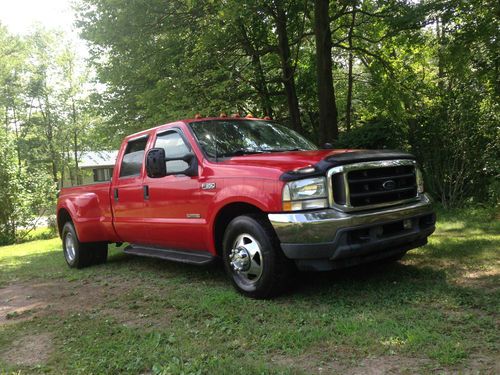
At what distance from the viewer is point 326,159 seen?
13.6 feet

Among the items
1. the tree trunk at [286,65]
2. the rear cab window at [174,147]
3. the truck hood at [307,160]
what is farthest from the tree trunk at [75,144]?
the truck hood at [307,160]

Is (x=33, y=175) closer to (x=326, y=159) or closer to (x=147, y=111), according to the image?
(x=147, y=111)

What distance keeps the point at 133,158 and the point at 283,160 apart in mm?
2801

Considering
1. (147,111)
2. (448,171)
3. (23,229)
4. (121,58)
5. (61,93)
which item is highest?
(61,93)

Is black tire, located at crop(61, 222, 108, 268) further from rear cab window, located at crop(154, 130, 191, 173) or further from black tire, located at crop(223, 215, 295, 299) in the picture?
black tire, located at crop(223, 215, 295, 299)

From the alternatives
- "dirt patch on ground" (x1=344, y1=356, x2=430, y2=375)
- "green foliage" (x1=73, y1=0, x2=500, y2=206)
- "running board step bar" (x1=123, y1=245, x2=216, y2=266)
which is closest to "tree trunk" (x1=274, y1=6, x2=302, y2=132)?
"green foliage" (x1=73, y1=0, x2=500, y2=206)

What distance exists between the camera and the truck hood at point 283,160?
419 centimetres

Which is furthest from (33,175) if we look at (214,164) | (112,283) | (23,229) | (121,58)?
(214,164)

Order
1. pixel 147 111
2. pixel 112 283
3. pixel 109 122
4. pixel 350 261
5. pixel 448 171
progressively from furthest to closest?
pixel 109 122 < pixel 147 111 < pixel 448 171 < pixel 112 283 < pixel 350 261

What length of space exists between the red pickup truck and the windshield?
0.01 meters

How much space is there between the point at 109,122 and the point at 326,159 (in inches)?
535

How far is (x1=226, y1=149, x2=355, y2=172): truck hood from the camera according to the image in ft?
13.7

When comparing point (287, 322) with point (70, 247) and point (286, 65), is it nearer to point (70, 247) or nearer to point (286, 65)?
point (70, 247)

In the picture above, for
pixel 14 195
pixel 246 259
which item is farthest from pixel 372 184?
pixel 14 195
